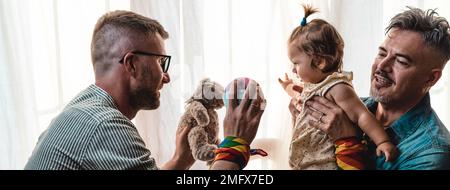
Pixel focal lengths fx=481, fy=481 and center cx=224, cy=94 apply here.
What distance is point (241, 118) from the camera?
111cm

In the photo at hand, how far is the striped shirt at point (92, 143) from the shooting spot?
1024 mm

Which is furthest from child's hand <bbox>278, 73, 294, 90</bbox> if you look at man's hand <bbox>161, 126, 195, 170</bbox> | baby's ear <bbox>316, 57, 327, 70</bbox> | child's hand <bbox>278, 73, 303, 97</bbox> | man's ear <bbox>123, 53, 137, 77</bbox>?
man's ear <bbox>123, 53, 137, 77</bbox>

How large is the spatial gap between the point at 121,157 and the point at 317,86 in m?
0.46

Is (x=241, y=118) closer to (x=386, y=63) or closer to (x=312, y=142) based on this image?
(x=312, y=142)

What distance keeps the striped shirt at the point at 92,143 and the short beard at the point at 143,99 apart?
0.07m

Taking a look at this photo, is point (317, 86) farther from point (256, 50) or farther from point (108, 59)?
point (108, 59)

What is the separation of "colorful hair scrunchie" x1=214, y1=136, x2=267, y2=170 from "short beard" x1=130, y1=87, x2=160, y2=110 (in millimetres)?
202

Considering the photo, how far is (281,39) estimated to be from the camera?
1.17 m

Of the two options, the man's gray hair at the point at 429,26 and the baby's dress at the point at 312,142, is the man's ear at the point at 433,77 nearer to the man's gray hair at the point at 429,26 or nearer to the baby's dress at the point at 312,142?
the man's gray hair at the point at 429,26

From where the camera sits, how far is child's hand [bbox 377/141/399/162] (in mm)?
1058

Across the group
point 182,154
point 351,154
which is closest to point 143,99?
point 182,154

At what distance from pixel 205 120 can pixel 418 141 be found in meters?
0.49

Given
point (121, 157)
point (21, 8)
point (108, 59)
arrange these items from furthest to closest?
point (21, 8)
point (108, 59)
point (121, 157)
